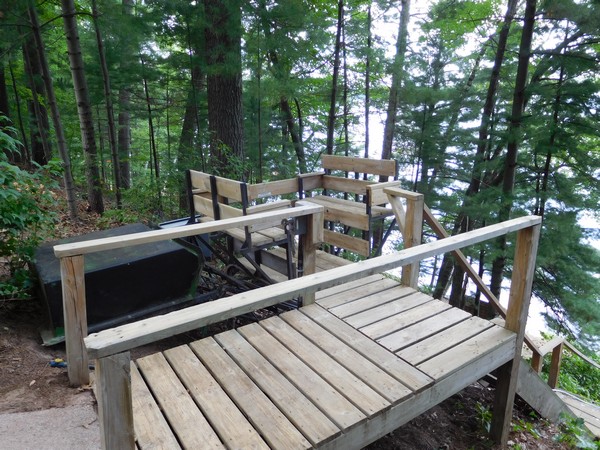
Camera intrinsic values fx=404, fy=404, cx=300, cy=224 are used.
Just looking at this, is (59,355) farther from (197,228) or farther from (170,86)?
(170,86)

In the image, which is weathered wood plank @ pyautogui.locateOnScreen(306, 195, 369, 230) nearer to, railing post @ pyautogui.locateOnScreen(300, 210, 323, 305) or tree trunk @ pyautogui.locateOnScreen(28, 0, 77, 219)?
railing post @ pyautogui.locateOnScreen(300, 210, 323, 305)

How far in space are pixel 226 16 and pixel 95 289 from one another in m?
5.91

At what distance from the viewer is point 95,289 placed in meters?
3.13

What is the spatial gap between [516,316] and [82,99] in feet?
20.8

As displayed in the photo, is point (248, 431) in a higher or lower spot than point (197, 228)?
lower

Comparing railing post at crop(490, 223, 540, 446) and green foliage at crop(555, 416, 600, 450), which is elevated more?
railing post at crop(490, 223, 540, 446)

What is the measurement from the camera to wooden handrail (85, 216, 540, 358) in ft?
4.57

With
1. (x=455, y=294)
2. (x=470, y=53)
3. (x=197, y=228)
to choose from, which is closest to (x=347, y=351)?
(x=197, y=228)

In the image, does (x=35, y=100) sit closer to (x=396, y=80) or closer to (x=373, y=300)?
(x=396, y=80)

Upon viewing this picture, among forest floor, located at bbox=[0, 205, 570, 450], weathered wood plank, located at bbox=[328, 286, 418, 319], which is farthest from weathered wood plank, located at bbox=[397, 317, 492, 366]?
forest floor, located at bbox=[0, 205, 570, 450]

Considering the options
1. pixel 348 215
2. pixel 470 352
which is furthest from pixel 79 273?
pixel 348 215

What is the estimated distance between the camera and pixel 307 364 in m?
2.47

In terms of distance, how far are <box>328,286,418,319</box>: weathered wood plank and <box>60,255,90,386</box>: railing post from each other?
5.77ft

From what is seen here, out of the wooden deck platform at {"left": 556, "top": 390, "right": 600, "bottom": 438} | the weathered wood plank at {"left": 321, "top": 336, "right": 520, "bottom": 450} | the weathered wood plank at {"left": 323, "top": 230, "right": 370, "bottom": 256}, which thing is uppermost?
the weathered wood plank at {"left": 323, "top": 230, "right": 370, "bottom": 256}
